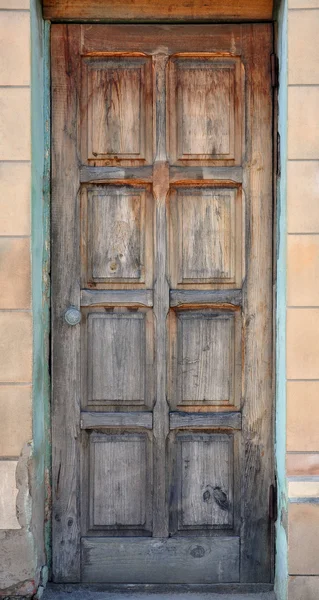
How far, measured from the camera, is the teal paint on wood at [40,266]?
2682 millimetres

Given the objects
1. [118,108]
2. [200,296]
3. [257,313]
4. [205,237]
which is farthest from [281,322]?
[118,108]

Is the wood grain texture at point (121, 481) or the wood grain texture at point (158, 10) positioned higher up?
the wood grain texture at point (158, 10)

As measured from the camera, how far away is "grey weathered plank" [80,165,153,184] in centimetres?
286

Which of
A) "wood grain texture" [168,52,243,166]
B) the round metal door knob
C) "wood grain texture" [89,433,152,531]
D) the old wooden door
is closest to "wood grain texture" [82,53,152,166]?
the old wooden door

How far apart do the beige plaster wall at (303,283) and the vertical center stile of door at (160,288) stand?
1.77 feet

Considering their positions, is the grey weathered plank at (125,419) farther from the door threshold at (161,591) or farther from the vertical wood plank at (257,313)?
the door threshold at (161,591)

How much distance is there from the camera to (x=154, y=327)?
9.41ft

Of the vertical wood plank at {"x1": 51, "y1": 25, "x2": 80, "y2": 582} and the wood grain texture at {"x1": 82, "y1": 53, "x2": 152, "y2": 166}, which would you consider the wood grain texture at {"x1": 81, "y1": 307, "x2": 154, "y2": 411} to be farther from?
the wood grain texture at {"x1": 82, "y1": 53, "x2": 152, "y2": 166}

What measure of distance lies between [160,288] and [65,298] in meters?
0.41

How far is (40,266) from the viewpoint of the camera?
9.18ft

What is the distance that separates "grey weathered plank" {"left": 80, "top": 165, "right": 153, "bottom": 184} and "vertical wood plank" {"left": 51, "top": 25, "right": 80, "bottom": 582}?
0.14 ft

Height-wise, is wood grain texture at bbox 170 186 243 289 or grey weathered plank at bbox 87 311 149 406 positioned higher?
wood grain texture at bbox 170 186 243 289

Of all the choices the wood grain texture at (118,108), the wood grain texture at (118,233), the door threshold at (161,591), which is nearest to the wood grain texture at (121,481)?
the door threshold at (161,591)

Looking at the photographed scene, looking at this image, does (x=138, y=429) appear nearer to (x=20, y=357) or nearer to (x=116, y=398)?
(x=116, y=398)
